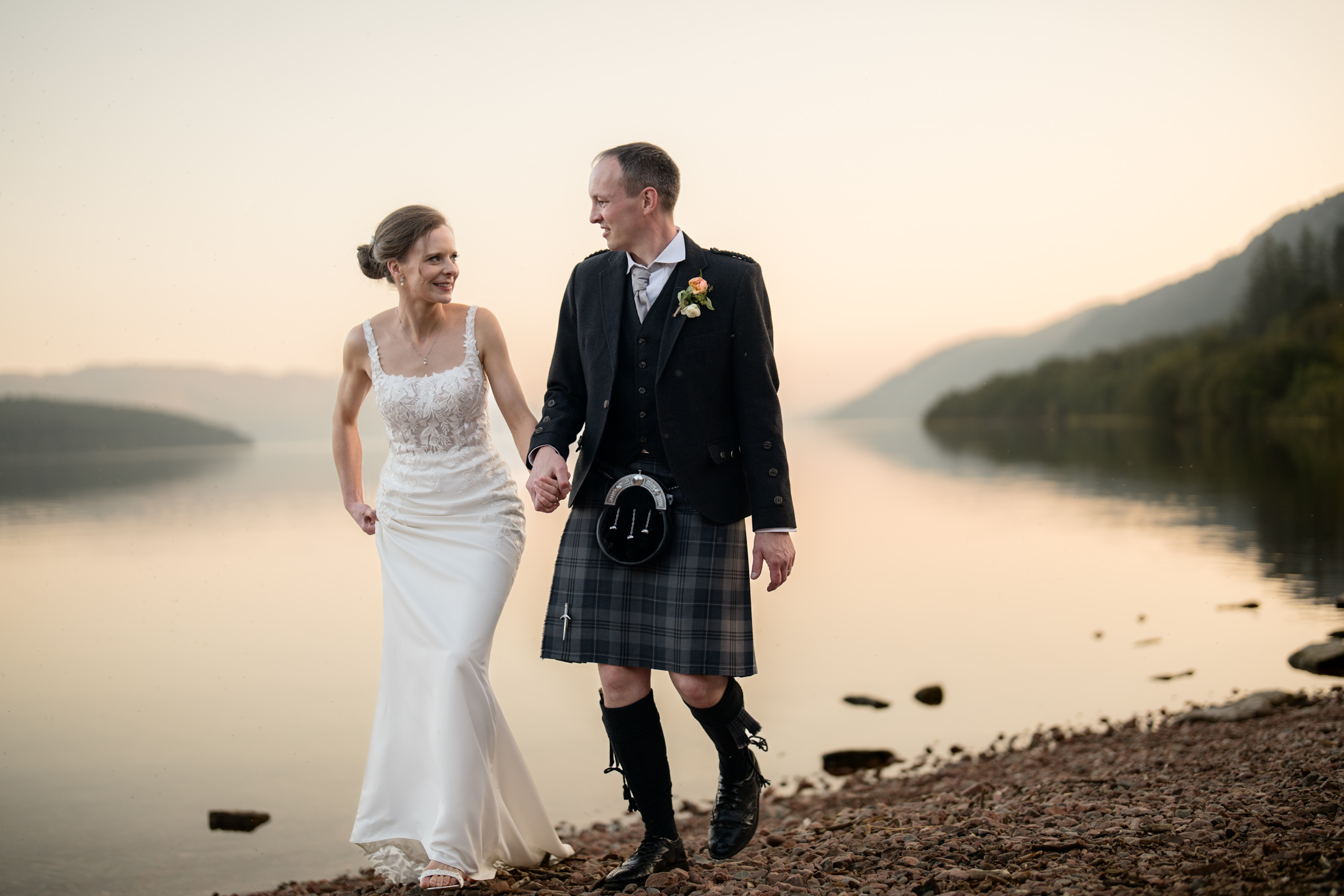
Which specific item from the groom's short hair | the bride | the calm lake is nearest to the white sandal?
the bride

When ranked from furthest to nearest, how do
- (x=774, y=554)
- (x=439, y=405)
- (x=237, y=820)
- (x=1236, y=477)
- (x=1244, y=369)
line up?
(x=1244, y=369) → (x=1236, y=477) → (x=237, y=820) → (x=439, y=405) → (x=774, y=554)

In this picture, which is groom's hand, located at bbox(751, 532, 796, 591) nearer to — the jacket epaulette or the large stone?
the jacket epaulette

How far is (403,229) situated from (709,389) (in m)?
1.29

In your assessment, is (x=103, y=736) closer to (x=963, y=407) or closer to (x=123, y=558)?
(x=123, y=558)

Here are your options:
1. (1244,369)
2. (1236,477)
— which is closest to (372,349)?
(1236,477)

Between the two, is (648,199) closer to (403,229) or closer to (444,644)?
(403,229)

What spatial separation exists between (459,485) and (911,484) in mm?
22808

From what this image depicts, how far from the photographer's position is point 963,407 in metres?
61.6

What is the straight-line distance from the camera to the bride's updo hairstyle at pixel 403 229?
3.53m

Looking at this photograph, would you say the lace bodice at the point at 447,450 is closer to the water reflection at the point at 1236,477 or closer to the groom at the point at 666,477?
the groom at the point at 666,477

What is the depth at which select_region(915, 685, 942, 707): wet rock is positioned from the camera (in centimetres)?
723

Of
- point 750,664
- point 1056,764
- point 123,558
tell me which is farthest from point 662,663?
point 123,558

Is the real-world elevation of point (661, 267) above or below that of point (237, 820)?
above

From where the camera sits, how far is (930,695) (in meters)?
7.34
